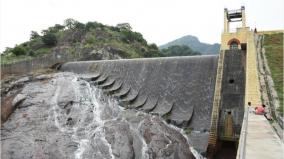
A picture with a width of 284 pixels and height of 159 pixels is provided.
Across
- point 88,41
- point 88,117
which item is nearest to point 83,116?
point 88,117

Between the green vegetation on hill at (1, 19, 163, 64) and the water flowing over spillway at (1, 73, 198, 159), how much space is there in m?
15.3

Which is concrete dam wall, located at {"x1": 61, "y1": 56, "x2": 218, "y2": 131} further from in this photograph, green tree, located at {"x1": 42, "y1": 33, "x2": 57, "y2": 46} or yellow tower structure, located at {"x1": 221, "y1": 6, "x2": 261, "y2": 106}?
green tree, located at {"x1": 42, "y1": 33, "x2": 57, "y2": 46}

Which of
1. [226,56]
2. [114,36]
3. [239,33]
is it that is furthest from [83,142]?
[114,36]

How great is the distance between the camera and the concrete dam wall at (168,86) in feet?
45.0

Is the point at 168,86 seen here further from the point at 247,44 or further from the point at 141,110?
the point at 247,44

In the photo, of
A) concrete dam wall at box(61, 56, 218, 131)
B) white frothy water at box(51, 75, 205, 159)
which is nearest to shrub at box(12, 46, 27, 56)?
concrete dam wall at box(61, 56, 218, 131)

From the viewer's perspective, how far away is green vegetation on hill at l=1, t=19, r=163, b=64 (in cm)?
3120

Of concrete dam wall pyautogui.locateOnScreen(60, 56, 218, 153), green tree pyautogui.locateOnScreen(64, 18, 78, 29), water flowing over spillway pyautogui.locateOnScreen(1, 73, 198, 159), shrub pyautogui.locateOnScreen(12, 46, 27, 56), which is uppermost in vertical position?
green tree pyautogui.locateOnScreen(64, 18, 78, 29)

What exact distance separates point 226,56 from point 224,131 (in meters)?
4.18

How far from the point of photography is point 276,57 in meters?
10.8

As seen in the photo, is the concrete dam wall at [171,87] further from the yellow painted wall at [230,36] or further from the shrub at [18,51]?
the shrub at [18,51]

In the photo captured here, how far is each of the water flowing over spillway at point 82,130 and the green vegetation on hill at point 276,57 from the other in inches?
163

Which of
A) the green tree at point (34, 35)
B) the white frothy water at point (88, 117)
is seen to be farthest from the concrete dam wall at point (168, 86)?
the green tree at point (34, 35)

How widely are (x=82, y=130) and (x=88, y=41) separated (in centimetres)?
2378
